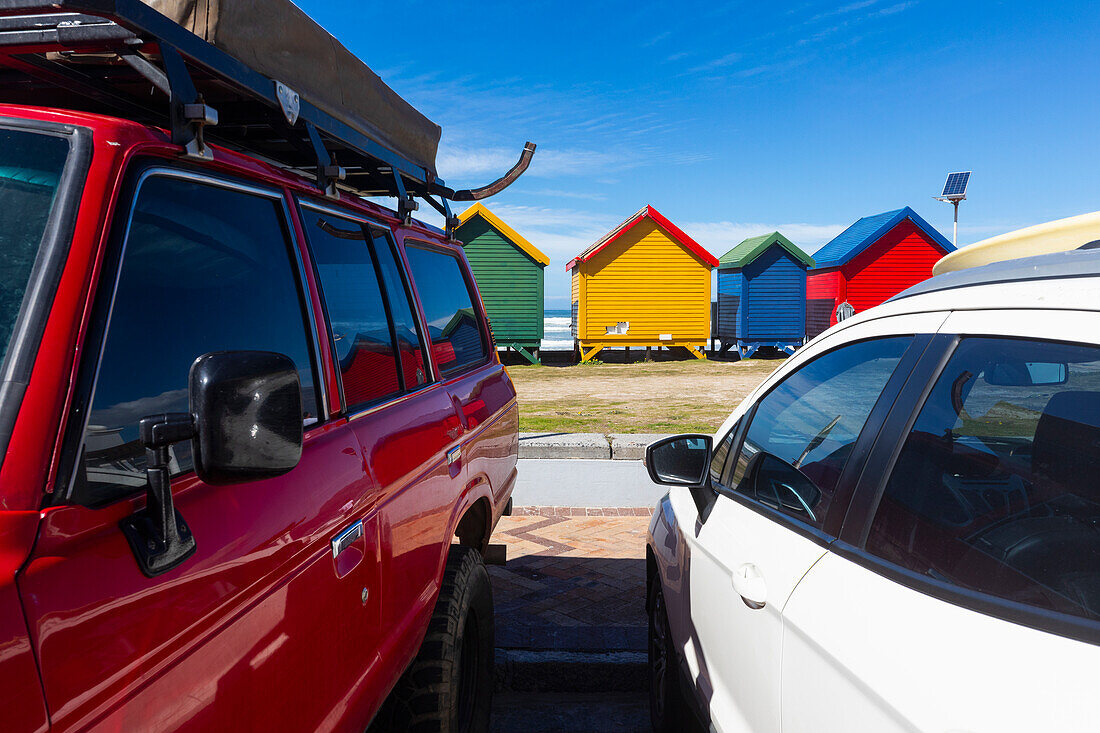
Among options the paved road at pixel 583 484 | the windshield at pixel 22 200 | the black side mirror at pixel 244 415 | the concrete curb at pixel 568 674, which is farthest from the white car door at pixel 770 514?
the paved road at pixel 583 484

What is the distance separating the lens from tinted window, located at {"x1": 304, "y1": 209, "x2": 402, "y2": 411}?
2129mm

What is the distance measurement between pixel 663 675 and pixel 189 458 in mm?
2098

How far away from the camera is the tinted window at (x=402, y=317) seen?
2.63 meters

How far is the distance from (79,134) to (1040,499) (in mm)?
1793

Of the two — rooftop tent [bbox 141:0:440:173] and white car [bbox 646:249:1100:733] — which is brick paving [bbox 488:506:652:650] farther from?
rooftop tent [bbox 141:0:440:173]

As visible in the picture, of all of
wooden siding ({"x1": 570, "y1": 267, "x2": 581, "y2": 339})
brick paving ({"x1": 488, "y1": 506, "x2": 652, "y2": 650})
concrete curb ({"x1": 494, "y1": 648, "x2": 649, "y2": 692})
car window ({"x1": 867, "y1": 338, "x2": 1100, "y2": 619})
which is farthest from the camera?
wooden siding ({"x1": 570, "y1": 267, "x2": 581, "y2": 339})

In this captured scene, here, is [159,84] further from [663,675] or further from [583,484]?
[583,484]

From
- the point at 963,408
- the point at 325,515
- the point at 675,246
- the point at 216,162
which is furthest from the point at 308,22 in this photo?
the point at 675,246

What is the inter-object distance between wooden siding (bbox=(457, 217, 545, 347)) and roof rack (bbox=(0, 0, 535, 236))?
19018 mm

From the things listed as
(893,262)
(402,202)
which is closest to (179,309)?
(402,202)

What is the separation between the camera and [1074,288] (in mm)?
1185

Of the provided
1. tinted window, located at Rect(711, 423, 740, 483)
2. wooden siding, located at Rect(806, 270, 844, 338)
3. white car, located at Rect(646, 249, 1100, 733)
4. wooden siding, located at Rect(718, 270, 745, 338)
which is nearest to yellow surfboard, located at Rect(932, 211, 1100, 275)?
white car, located at Rect(646, 249, 1100, 733)

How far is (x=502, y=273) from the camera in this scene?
71.8ft

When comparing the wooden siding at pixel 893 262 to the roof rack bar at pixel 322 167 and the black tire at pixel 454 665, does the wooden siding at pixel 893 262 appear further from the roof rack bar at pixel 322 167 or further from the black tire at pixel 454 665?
the roof rack bar at pixel 322 167
